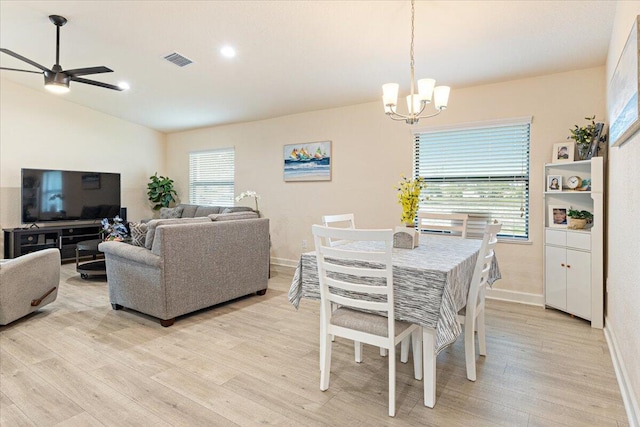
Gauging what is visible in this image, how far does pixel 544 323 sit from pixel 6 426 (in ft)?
12.9

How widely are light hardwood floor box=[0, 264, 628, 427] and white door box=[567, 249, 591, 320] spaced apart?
14 cm

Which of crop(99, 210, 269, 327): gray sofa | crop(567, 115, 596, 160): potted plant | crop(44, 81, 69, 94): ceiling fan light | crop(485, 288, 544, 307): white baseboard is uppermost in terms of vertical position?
crop(44, 81, 69, 94): ceiling fan light

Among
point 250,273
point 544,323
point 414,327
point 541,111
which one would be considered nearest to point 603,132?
point 541,111

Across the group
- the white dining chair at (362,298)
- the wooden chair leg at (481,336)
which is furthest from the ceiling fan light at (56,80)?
the wooden chair leg at (481,336)

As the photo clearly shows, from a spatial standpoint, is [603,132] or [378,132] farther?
[378,132]

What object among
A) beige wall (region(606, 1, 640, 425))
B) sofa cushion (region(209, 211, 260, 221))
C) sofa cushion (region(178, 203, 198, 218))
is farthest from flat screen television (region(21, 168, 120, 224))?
beige wall (region(606, 1, 640, 425))

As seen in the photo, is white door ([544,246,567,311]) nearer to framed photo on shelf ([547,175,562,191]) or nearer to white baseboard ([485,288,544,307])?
white baseboard ([485,288,544,307])

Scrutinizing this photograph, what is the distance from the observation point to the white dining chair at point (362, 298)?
6.03 feet

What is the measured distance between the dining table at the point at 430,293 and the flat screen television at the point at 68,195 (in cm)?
549

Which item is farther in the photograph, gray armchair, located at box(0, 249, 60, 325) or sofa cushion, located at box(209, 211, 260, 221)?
sofa cushion, located at box(209, 211, 260, 221)

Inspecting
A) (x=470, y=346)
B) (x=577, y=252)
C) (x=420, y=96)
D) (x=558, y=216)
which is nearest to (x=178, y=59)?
(x=420, y=96)

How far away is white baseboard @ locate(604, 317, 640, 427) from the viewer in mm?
1781

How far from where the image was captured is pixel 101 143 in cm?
661

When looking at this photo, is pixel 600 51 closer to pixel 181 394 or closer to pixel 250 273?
pixel 250 273
